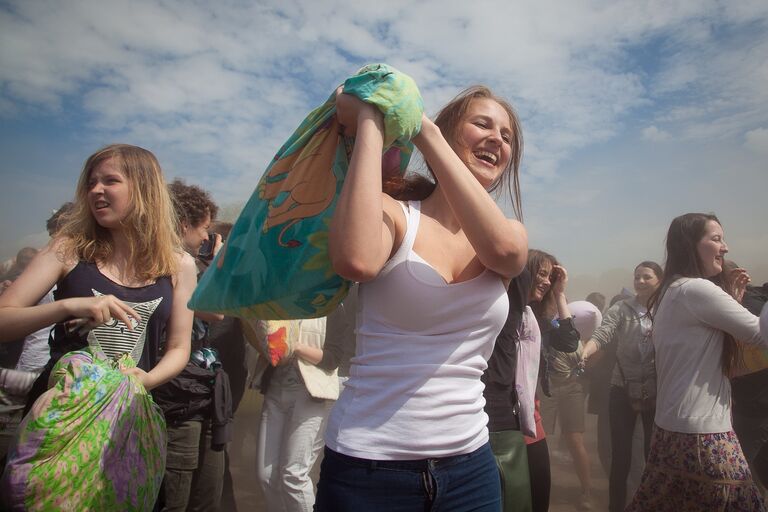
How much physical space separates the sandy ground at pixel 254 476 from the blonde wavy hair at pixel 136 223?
3.10 meters

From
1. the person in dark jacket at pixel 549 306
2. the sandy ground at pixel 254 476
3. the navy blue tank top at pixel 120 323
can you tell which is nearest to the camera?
the navy blue tank top at pixel 120 323

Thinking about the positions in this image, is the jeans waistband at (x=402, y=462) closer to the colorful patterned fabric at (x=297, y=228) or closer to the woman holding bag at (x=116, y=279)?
the colorful patterned fabric at (x=297, y=228)

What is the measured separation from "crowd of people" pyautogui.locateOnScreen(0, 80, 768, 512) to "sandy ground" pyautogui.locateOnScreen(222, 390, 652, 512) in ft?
2.71

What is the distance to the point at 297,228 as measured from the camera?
1332 millimetres

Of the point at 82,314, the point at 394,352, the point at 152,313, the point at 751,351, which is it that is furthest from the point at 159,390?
the point at 751,351

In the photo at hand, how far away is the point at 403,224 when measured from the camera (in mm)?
1399

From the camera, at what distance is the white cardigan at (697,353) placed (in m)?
2.81

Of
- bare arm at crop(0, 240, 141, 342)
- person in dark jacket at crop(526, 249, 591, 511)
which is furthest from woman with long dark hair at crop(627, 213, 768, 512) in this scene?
bare arm at crop(0, 240, 141, 342)

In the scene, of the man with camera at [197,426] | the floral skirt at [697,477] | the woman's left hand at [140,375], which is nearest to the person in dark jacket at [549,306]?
the floral skirt at [697,477]

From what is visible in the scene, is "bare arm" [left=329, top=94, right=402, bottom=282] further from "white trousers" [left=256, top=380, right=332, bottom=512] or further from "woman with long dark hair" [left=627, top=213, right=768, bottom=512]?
"white trousers" [left=256, top=380, right=332, bottom=512]

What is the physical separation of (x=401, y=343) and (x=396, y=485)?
33 centimetres

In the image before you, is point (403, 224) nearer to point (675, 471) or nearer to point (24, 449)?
point (24, 449)

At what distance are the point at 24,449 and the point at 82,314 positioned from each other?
1.45 ft

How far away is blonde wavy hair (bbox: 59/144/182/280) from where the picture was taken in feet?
6.94
